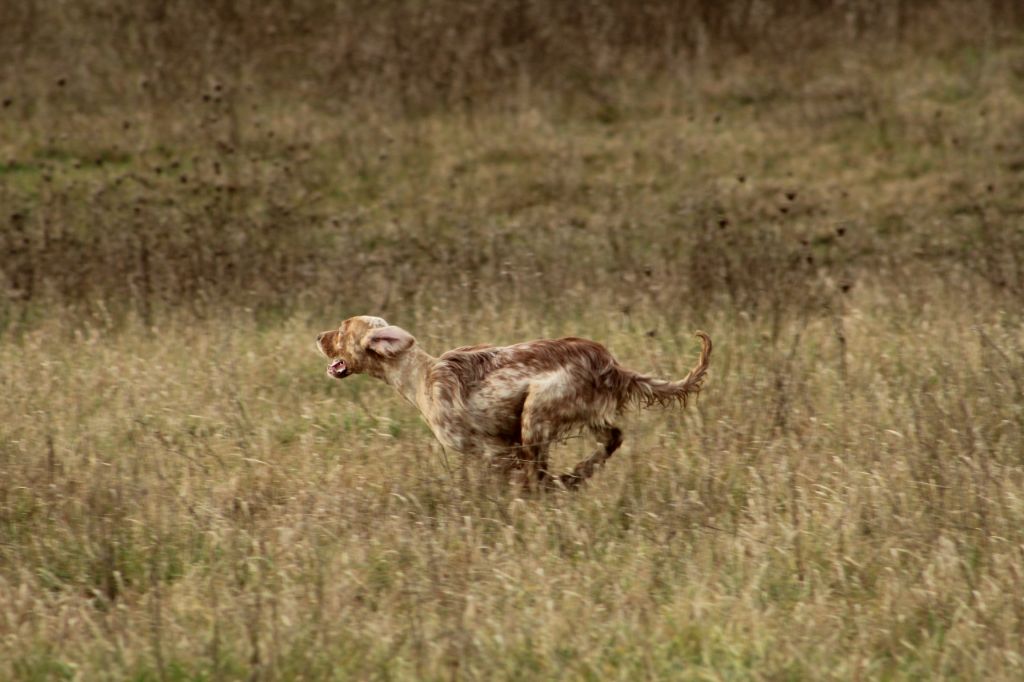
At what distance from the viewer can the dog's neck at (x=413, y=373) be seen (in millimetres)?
6031

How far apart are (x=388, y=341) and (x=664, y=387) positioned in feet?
4.12

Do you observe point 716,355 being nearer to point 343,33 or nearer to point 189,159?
point 189,159

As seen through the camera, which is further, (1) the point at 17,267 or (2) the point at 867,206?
(2) the point at 867,206

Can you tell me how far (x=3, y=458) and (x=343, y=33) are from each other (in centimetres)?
1034

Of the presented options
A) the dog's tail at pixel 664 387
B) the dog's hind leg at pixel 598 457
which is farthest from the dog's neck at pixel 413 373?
the dog's tail at pixel 664 387

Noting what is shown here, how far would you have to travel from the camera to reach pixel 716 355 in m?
8.04

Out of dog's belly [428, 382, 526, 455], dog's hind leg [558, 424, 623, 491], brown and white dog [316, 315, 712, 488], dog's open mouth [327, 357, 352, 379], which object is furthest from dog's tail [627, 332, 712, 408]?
dog's open mouth [327, 357, 352, 379]

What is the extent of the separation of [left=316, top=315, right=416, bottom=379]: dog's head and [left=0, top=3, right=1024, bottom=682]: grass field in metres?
0.49

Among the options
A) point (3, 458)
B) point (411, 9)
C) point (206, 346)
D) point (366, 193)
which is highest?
point (411, 9)

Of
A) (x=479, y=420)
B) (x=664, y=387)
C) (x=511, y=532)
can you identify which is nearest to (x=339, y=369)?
(x=479, y=420)

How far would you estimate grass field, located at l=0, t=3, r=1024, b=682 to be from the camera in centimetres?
465

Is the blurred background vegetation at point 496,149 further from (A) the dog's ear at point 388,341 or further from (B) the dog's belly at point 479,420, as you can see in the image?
(B) the dog's belly at point 479,420

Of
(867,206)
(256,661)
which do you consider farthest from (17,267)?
(867,206)

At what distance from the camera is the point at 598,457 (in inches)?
241
